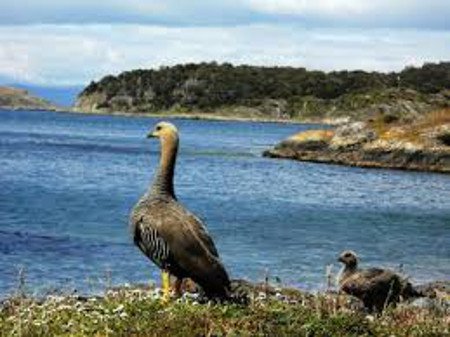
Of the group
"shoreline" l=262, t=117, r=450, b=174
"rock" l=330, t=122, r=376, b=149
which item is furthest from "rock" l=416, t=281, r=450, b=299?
"rock" l=330, t=122, r=376, b=149

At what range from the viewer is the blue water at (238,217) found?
3147 centimetres


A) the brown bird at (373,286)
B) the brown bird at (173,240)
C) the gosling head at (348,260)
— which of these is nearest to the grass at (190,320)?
the brown bird at (173,240)

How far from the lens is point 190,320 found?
1149 centimetres

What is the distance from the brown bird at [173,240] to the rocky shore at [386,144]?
72.6 metres

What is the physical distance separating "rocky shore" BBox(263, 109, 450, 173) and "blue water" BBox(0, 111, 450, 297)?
2668mm

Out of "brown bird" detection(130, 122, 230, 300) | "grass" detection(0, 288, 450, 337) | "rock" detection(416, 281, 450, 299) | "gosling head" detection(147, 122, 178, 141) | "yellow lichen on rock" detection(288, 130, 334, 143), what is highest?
"gosling head" detection(147, 122, 178, 141)

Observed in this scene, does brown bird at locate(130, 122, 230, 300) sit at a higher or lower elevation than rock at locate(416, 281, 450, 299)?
higher

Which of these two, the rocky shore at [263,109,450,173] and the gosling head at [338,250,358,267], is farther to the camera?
the rocky shore at [263,109,450,173]

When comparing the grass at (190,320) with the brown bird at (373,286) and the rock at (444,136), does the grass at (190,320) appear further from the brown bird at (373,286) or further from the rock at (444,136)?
the rock at (444,136)

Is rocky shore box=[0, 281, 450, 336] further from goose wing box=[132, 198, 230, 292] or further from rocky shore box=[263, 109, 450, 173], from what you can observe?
rocky shore box=[263, 109, 450, 173]

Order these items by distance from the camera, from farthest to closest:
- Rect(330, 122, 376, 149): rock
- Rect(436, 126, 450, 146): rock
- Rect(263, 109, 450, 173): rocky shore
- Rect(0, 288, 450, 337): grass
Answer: Rect(330, 122, 376, 149): rock → Rect(263, 109, 450, 173): rocky shore → Rect(436, 126, 450, 146): rock → Rect(0, 288, 450, 337): grass

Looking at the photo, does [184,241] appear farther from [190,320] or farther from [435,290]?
[435,290]

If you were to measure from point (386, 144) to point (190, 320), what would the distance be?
7916 centimetres

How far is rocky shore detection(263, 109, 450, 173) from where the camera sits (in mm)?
85188
